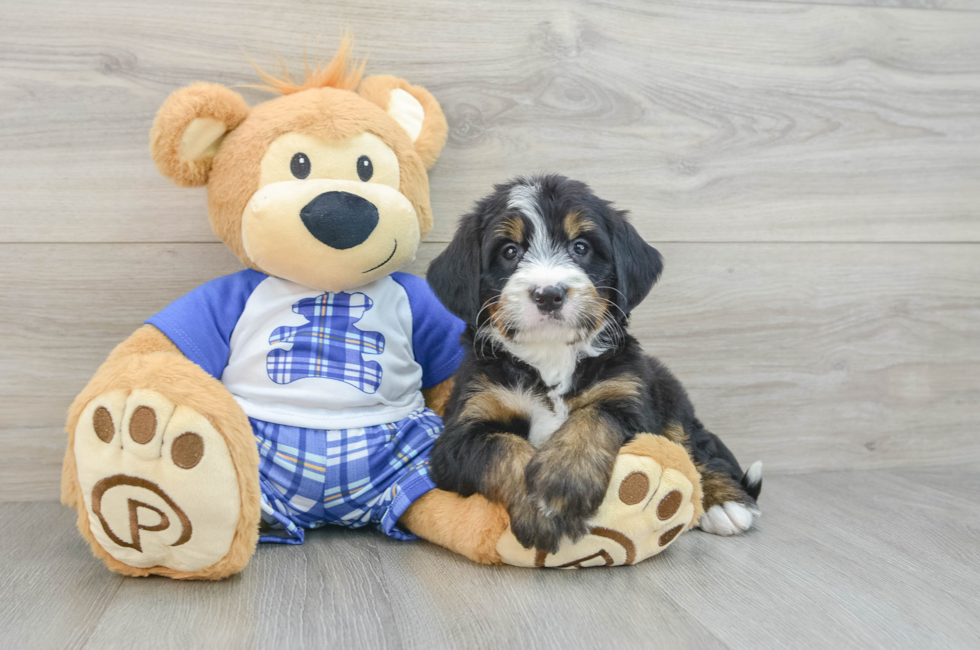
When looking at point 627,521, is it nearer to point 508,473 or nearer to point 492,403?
point 508,473


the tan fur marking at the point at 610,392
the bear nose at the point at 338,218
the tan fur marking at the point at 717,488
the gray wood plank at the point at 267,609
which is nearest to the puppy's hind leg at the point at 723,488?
the tan fur marking at the point at 717,488

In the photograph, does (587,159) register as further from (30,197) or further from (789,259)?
(30,197)

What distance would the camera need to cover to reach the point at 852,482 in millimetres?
2523

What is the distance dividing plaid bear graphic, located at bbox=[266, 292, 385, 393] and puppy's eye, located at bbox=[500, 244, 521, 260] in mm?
454

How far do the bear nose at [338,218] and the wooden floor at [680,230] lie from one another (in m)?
0.54

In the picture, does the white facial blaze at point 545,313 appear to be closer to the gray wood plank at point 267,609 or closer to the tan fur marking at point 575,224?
the tan fur marking at point 575,224

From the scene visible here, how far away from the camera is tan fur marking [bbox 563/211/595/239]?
1.70 metres

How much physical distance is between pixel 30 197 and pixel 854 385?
2.78 meters

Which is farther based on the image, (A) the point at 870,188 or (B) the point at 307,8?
(A) the point at 870,188

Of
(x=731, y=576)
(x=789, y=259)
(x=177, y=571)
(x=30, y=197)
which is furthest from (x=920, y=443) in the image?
(x=30, y=197)

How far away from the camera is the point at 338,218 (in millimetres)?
1774

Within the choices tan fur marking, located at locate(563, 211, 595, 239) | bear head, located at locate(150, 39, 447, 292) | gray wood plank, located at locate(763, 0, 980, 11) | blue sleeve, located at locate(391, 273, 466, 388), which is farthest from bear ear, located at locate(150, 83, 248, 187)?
gray wood plank, located at locate(763, 0, 980, 11)

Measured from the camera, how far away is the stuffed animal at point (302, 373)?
151 cm

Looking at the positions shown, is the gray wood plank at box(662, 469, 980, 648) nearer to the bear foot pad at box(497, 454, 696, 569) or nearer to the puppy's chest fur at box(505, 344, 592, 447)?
the bear foot pad at box(497, 454, 696, 569)
